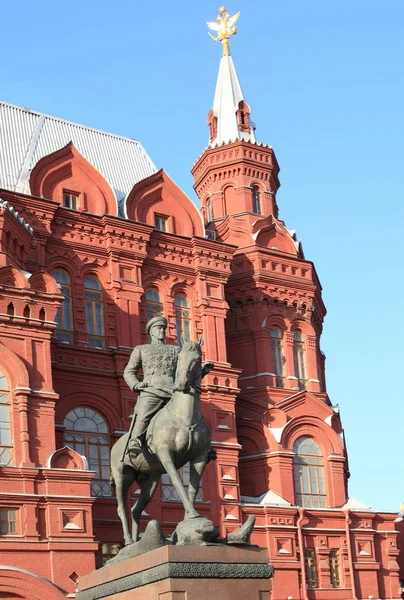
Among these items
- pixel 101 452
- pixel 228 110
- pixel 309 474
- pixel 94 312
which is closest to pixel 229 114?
pixel 228 110

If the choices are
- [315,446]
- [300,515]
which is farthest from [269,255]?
[300,515]

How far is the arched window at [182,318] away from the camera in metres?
36.7

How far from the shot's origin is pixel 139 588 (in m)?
14.4

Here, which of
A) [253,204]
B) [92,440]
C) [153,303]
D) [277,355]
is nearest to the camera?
[92,440]

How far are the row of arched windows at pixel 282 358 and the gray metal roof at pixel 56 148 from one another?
7544 mm

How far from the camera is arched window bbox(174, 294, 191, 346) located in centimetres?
3669

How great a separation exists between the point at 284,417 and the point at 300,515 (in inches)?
135

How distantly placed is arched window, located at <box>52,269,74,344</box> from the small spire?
1140 cm

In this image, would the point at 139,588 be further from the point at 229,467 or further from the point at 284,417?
the point at 284,417

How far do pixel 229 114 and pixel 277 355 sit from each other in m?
10.7

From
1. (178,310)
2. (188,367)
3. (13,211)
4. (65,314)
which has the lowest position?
(188,367)

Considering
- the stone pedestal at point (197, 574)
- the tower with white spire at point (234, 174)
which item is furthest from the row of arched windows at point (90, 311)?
the stone pedestal at point (197, 574)

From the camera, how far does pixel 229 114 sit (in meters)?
43.9

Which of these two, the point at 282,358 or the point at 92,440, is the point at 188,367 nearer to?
the point at 92,440
